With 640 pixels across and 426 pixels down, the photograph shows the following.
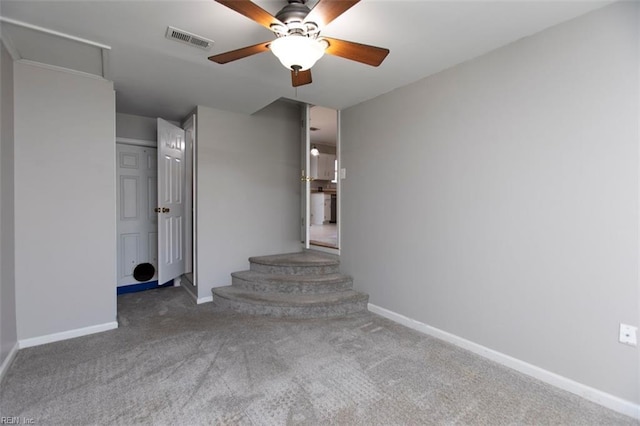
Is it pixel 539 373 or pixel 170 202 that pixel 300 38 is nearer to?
pixel 539 373

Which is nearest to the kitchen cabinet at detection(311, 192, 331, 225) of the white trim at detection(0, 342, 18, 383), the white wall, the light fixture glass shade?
the white wall

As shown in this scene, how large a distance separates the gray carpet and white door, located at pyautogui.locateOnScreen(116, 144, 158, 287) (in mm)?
1438

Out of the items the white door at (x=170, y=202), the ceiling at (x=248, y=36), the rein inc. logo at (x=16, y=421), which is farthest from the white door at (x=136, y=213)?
the rein inc. logo at (x=16, y=421)

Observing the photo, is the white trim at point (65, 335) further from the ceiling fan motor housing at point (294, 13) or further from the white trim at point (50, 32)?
the ceiling fan motor housing at point (294, 13)

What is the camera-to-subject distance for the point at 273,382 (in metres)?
2.05

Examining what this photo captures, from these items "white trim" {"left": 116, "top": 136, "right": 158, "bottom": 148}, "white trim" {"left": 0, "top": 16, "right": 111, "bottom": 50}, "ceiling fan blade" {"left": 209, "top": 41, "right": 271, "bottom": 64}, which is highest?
"white trim" {"left": 0, "top": 16, "right": 111, "bottom": 50}

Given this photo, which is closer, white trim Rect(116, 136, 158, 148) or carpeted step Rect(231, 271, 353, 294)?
carpeted step Rect(231, 271, 353, 294)

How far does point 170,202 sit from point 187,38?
2.24 metres

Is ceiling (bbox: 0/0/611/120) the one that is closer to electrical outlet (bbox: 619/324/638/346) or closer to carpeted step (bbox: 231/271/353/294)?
electrical outlet (bbox: 619/324/638/346)

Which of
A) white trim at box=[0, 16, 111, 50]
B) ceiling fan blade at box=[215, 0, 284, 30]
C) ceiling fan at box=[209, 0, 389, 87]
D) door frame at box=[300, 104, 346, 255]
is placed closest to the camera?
ceiling fan blade at box=[215, 0, 284, 30]

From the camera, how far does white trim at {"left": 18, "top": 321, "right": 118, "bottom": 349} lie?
8.28ft

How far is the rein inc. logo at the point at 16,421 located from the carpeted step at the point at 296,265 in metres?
2.38

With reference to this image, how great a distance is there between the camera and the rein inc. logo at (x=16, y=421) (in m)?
1.64

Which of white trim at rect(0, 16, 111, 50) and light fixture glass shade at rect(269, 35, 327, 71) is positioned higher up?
white trim at rect(0, 16, 111, 50)
